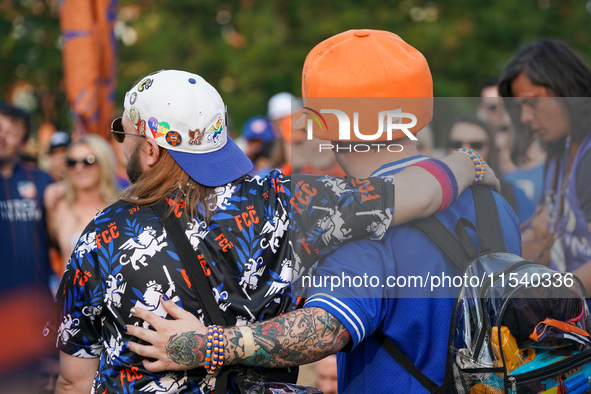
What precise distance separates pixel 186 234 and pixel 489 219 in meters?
0.94

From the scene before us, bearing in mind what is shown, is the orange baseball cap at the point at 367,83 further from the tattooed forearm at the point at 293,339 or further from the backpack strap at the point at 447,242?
the tattooed forearm at the point at 293,339

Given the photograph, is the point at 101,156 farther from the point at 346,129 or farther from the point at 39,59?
the point at 39,59

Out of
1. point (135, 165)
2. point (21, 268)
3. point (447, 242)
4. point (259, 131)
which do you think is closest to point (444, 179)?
point (447, 242)

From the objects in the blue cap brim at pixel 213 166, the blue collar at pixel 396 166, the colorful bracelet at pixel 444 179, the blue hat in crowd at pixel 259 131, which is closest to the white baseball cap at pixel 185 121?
the blue cap brim at pixel 213 166

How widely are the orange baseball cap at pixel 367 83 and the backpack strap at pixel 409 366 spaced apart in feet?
2.07

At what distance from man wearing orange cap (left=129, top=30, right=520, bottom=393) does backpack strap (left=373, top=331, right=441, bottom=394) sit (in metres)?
0.01

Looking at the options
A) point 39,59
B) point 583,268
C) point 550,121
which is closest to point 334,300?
point 583,268

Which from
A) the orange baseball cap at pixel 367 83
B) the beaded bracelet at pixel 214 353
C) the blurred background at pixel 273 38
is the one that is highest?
the orange baseball cap at pixel 367 83

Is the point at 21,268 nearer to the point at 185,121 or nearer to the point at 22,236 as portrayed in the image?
the point at 22,236

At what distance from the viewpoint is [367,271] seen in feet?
6.11

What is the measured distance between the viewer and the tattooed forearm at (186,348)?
5.88 feet

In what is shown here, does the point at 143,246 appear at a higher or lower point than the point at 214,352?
higher

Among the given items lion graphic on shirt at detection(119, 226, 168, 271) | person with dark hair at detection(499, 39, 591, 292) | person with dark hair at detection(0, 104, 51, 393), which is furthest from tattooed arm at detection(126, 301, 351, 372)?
person with dark hair at detection(0, 104, 51, 393)

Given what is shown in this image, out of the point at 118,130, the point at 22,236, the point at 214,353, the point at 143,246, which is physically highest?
the point at 118,130
